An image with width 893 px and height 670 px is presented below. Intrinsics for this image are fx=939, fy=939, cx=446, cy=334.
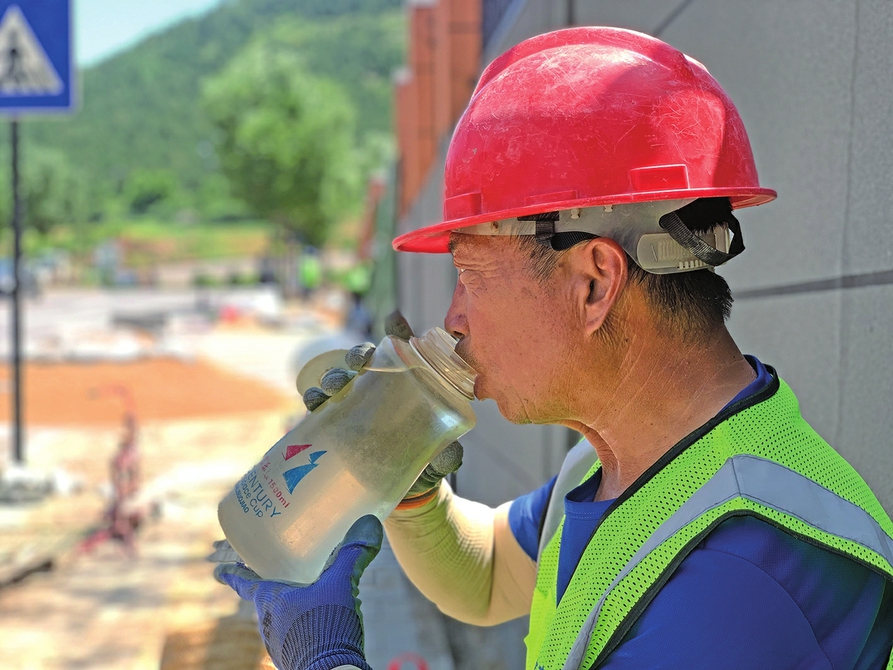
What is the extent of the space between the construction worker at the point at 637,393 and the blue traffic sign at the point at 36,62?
8.06 metres

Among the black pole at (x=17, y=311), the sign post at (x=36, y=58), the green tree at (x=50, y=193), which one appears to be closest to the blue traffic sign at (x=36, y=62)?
the sign post at (x=36, y=58)

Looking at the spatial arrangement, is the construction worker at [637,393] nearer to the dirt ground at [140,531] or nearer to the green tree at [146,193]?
the dirt ground at [140,531]

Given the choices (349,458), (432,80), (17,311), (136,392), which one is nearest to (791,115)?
(349,458)

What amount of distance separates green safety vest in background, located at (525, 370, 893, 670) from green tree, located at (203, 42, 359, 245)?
4933 centimetres

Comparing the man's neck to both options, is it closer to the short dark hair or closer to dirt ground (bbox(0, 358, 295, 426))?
the short dark hair

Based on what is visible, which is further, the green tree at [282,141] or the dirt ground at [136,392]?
the green tree at [282,141]

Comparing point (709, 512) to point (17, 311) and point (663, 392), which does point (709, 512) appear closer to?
point (663, 392)

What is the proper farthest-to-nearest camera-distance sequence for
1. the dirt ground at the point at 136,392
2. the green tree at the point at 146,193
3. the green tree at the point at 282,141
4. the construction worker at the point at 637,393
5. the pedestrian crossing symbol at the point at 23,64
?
the green tree at the point at 146,193
the green tree at the point at 282,141
the dirt ground at the point at 136,392
the pedestrian crossing symbol at the point at 23,64
the construction worker at the point at 637,393

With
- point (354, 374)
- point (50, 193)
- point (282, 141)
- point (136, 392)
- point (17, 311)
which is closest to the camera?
point (354, 374)

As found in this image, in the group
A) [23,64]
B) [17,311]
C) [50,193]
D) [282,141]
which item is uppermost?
[50,193]

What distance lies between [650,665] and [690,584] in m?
0.11

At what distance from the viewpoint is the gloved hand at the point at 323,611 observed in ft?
4.64

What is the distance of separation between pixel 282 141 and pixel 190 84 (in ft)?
367

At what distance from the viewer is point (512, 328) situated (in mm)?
1554
